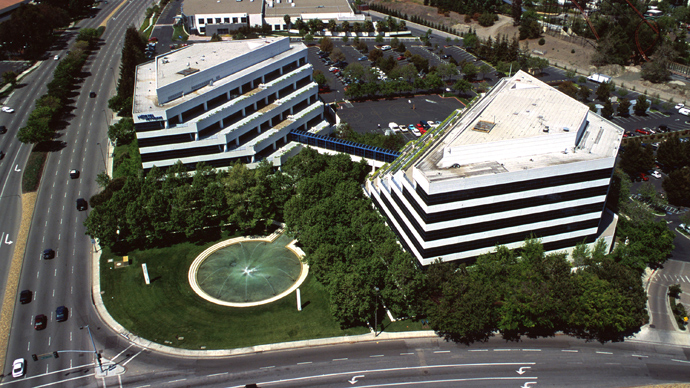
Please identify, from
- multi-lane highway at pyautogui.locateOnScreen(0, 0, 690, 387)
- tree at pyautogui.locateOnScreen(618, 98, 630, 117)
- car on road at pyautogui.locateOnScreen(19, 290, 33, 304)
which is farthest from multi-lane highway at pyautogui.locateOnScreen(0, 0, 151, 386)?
tree at pyautogui.locateOnScreen(618, 98, 630, 117)

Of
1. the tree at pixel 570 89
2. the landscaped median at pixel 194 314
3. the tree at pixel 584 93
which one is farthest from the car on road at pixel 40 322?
the tree at pixel 584 93

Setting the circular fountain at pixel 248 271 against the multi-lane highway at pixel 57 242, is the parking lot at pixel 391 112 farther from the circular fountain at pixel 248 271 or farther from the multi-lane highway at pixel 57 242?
the multi-lane highway at pixel 57 242

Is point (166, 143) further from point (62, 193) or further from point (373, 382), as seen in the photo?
point (373, 382)

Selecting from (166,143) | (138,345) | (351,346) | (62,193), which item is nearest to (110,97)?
(62,193)

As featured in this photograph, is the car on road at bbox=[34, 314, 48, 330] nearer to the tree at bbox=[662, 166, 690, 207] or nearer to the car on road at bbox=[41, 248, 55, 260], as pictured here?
the car on road at bbox=[41, 248, 55, 260]

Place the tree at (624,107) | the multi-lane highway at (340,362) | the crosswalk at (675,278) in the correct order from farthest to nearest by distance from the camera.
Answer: the tree at (624,107) < the crosswalk at (675,278) < the multi-lane highway at (340,362)

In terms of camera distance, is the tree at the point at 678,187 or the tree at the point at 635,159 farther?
the tree at the point at 635,159

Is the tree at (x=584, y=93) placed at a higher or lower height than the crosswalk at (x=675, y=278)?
higher
